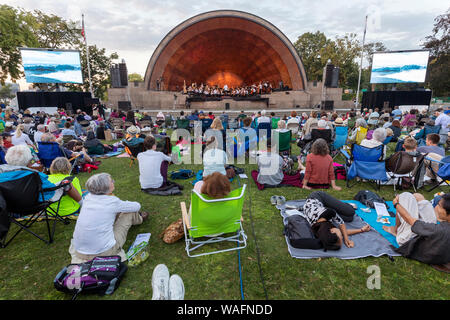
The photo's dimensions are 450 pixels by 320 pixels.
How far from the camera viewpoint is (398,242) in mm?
2953

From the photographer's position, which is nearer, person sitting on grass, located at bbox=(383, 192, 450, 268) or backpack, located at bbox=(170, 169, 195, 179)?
person sitting on grass, located at bbox=(383, 192, 450, 268)

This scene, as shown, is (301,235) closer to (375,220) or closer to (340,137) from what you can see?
(375,220)

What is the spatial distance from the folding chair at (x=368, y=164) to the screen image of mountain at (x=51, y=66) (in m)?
22.3

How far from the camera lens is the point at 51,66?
59.8ft

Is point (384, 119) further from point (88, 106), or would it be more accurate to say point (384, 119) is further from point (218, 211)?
point (88, 106)

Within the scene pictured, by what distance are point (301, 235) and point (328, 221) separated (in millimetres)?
413

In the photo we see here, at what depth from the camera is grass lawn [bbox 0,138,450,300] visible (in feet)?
7.64

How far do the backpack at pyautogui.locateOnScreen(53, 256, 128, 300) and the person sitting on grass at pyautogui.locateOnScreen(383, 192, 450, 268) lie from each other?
3.37 meters

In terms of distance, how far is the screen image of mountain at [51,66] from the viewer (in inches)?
687

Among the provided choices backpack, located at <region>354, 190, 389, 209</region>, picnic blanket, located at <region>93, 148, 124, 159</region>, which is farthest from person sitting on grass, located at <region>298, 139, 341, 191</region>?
picnic blanket, located at <region>93, 148, 124, 159</region>

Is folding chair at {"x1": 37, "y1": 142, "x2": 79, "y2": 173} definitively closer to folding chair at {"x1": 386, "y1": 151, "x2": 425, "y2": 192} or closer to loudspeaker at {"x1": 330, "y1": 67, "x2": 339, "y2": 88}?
folding chair at {"x1": 386, "y1": 151, "x2": 425, "y2": 192}

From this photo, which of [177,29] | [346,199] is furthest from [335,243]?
[177,29]

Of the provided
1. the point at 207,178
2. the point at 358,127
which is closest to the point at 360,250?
the point at 207,178
